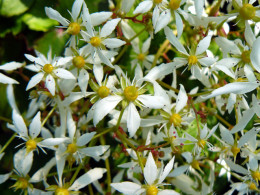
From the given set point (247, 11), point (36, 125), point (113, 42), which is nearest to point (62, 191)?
point (36, 125)

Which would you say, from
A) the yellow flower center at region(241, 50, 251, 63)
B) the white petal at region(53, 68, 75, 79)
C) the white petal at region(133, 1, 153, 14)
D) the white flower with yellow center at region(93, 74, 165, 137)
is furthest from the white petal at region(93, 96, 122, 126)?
the yellow flower center at region(241, 50, 251, 63)

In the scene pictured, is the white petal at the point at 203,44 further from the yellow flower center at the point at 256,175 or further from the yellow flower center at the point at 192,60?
the yellow flower center at the point at 256,175

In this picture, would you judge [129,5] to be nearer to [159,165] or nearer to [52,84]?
[52,84]

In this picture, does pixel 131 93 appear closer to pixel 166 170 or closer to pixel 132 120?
pixel 132 120

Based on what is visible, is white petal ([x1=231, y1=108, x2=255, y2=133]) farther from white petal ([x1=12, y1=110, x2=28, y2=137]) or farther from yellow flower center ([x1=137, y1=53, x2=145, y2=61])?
white petal ([x1=12, y1=110, x2=28, y2=137])

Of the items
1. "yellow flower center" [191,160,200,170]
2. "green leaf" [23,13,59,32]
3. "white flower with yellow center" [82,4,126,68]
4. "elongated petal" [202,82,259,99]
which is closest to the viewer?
"elongated petal" [202,82,259,99]

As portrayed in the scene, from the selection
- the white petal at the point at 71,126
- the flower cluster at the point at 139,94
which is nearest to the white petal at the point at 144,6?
the flower cluster at the point at 139,94

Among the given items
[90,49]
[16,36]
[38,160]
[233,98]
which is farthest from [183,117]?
[16,36]

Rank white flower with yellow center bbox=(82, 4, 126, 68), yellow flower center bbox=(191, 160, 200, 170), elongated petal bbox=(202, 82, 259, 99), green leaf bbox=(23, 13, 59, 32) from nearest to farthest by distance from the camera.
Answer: elongated petal bbox=(202, 82, 259, 99) < white flower with yellow center bbox=(82, 4, 126, 68) < yellow flower center bbox=(191, 160, 200, 170) < green leaf bbox=(23, 13, 59, 32)
